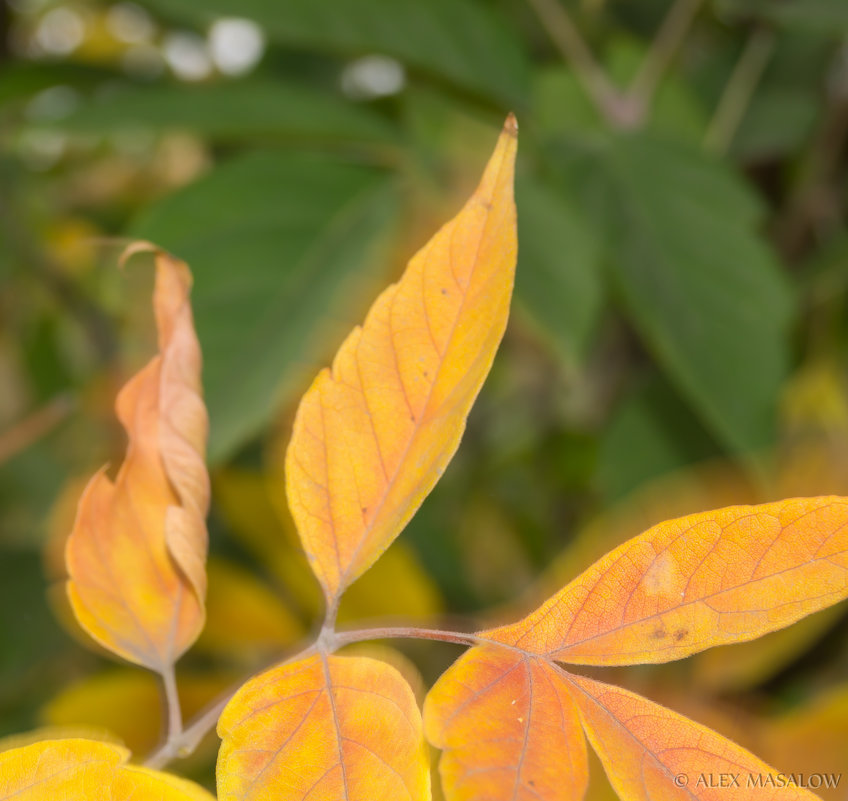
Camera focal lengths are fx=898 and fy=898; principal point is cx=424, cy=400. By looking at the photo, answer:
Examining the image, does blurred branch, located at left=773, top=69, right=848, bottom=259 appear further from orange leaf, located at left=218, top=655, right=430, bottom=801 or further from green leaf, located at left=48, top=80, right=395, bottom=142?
orange leaf, located at left=218, top=655, right=430, bottom=801

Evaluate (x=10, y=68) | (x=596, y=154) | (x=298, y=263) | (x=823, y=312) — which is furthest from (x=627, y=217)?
(x=10, y=68)

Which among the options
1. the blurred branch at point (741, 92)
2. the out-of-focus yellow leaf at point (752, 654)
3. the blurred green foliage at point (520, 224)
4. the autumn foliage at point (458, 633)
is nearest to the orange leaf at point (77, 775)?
the autumn foliage at point (458, 633)

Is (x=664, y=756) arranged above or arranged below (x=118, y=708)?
above

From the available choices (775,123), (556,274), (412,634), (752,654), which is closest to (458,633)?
(412,634)

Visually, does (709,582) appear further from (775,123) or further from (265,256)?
(775,123)

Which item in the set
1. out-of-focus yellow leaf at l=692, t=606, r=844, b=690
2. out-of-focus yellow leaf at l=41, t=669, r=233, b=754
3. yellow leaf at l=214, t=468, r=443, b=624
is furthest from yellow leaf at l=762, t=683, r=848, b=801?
out-of-focus yellow leaf at l=41, t=669, r=233, b=754

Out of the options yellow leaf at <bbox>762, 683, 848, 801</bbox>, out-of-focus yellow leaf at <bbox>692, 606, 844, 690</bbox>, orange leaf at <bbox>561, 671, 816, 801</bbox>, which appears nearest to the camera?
orange leaf at <bbox>561, 671, 816, 801</bbox>

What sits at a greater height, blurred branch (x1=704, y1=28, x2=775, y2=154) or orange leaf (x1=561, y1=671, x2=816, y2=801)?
orange leaf (x1=561, y1=671, x2=816, y2=801)
